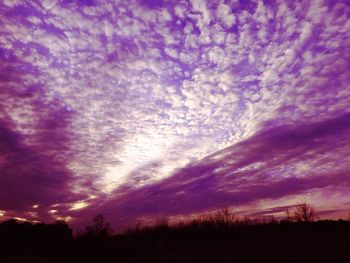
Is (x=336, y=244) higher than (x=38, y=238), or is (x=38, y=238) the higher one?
(x=38, y=238)

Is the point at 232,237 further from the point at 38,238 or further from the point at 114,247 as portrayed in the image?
the point at 38,238

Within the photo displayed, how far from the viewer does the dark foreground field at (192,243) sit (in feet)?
29.7

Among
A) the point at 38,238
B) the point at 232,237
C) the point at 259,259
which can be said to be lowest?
the point at 259,259

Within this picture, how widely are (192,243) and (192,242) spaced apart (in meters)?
0.24

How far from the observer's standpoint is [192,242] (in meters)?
12.5

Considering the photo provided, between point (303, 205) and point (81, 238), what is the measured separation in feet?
52.9

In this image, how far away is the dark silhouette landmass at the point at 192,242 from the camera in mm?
9055

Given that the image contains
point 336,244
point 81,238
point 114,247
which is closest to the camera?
point 336,244

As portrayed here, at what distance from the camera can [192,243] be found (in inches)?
483

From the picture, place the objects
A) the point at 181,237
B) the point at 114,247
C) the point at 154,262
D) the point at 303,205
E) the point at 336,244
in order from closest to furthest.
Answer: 1. the point at 154,262
2. the point at 336,244
3. the point at 114,247
4. the point at 181,237
5. the point at 303,205

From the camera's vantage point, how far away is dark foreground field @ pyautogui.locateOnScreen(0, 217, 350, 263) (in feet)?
29.7

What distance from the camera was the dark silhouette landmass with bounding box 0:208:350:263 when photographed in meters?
9.05

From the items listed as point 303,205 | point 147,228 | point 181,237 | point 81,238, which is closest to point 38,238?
point 81,238

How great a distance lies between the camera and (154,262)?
8.57m
